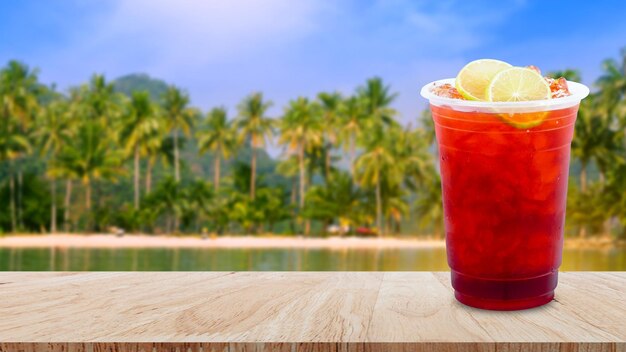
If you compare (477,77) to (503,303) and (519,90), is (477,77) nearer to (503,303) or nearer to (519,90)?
(519,90)

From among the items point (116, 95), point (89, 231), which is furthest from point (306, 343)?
point (116, 95)

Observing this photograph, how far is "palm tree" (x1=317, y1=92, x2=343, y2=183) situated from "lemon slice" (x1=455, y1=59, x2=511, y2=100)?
2005 inches

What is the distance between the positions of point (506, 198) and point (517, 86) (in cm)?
27

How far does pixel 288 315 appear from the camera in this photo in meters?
1.55

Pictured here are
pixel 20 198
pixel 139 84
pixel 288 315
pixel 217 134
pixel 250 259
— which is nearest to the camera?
pixel 288 315

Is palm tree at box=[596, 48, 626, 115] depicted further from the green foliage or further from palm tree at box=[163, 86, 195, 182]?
palm tree at box=[163, 86, 195, 182]

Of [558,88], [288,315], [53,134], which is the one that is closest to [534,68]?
[558,88]

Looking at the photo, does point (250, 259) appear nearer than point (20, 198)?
Yes

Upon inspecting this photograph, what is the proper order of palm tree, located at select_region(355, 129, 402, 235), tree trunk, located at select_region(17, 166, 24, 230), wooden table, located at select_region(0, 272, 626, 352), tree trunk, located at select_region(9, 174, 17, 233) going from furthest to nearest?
tree trunk, located at select_region(17, 166, 24, 230) < tree trunk, located at select_region(9, 174, 17, 233) < palm tree, located at select_region(355, 129, 402, 235) < wooden table, located at select_region(0, 272, 626, 352)

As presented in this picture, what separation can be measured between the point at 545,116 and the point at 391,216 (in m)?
55.1

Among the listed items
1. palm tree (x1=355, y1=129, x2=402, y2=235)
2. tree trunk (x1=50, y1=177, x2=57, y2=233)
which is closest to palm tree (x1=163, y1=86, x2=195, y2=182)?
tree trunk (x1=50, y1=177, x2=57, y2=233)

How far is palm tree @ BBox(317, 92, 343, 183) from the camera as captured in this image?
53.2 meters

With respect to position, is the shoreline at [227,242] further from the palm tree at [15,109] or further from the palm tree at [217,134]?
the palm tree at [217,134]

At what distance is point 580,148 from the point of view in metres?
47.9
